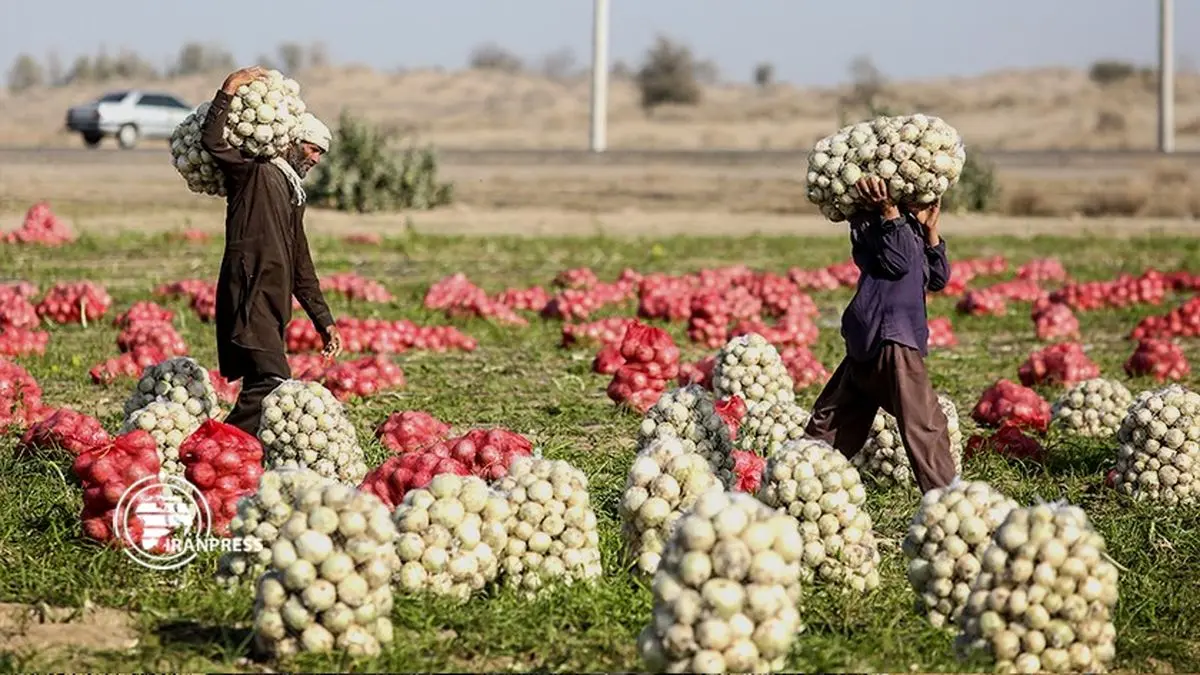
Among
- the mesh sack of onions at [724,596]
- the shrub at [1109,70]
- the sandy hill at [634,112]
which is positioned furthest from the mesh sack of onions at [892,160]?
the shrub at [1109,70]

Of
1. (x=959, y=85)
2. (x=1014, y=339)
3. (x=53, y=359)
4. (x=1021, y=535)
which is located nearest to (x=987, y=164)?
(x=1014, y=339)

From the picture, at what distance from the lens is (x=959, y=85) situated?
427ft

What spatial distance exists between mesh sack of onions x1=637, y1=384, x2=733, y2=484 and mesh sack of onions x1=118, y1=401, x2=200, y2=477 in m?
1.82

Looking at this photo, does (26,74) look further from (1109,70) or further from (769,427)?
(769,427)

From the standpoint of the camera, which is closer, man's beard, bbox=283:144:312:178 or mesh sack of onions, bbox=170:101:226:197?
mesh sack of onions, bbox=170:101:226:197

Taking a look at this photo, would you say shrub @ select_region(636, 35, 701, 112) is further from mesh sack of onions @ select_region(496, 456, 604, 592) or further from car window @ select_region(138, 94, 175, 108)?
mesh sack of onions @ select_region(496, 456, 604, 592)

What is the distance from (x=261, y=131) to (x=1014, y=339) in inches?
325

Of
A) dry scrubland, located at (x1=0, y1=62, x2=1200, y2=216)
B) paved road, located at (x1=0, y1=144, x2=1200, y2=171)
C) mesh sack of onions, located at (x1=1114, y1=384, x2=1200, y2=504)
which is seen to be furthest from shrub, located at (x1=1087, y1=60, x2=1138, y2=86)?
mesh sack of onions, located at (x1=1114, y1=384, x2=1200, y2=504)

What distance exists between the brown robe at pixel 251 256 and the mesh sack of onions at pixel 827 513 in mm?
2562

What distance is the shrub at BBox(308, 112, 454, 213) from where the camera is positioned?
2656cm

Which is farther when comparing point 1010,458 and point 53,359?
point 53,359

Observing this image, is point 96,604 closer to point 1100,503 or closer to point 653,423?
point 653,423

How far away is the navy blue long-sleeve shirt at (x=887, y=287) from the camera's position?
718cm

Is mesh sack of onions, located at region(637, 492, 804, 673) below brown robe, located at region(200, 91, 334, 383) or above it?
below
